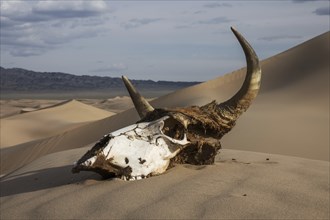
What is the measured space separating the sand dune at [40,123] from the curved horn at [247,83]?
55.0ft

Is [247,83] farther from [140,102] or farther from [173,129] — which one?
[140,102]

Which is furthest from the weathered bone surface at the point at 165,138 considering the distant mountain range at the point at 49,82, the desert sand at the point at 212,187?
the distant mountain range at the point at 49,82

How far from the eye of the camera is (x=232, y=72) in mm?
18109

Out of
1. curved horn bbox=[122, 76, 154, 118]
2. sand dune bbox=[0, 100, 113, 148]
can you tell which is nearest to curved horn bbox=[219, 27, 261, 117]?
curved horn bbox=[122, 76, 154, 118]

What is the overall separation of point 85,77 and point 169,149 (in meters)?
160

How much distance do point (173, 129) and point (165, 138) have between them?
20 centimetres

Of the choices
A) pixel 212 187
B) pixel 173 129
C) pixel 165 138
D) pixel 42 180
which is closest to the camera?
pixel 212 187

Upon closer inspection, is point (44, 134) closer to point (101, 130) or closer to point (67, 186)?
point (101, 130)

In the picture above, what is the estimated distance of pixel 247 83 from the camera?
521 cm

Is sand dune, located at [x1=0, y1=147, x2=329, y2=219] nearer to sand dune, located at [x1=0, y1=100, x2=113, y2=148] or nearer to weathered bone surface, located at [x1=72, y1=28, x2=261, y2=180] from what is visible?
weathered bone surface, located at [x1=72, y1=28, x2=261, y2=180]

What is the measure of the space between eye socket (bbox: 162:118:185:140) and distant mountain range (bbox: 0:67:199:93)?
125 metres

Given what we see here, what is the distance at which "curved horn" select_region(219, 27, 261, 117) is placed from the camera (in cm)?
502

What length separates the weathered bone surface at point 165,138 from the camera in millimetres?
4449

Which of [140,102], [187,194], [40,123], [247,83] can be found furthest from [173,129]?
[40,123]
